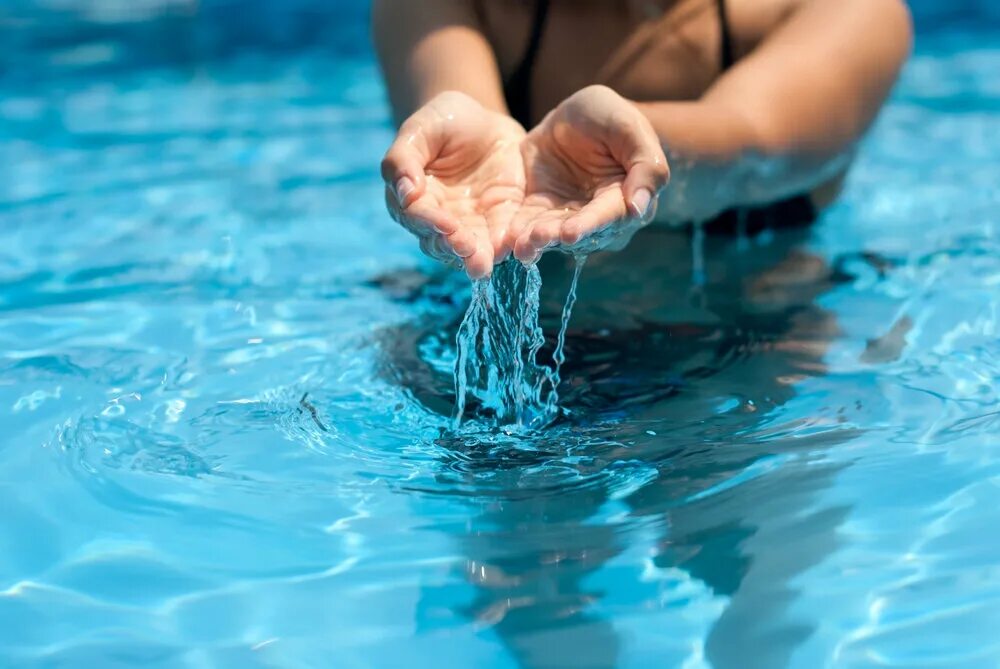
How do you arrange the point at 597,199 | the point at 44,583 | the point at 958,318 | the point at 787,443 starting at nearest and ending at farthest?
the point at 44,583 < the point at 597,199 < the point at 787,443 < the point at 958,318

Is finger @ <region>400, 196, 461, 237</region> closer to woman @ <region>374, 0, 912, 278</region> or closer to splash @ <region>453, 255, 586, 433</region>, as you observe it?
woman @ <region>374, 0, 912, 278</region>

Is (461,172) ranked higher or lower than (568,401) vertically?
higher

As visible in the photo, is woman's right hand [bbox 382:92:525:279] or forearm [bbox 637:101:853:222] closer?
woman's right hand [bbox 382:92:525:279]

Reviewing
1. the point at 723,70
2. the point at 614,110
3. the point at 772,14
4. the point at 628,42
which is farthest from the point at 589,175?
the point at 772,14

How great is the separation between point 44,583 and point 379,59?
1747 millimetres

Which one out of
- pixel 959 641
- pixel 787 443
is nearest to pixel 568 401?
pixel 787 443

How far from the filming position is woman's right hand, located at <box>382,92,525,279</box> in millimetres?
2084

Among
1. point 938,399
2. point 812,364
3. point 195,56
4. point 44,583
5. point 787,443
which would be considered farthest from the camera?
point 195,56

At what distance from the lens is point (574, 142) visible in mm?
2289

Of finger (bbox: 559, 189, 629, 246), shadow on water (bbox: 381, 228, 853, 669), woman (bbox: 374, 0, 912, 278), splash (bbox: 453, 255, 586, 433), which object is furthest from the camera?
splash (bbox: 453, 255, 586, 433)

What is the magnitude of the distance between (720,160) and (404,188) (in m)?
0.84

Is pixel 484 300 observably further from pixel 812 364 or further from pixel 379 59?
pixel 379 59

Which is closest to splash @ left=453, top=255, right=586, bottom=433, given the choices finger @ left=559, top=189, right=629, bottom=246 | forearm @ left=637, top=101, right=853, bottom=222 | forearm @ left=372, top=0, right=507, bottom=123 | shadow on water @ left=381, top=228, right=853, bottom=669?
shadow on water @ left=381, top=228, right=853, bottom=669

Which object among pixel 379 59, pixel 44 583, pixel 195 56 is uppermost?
pixel 379 59
